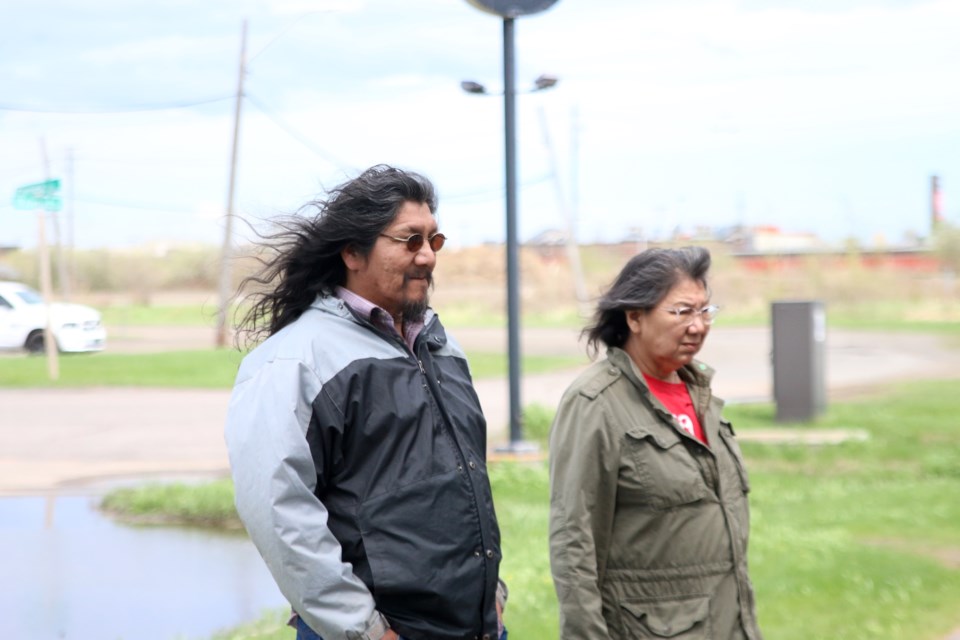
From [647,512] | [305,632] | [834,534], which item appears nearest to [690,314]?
[647,512]

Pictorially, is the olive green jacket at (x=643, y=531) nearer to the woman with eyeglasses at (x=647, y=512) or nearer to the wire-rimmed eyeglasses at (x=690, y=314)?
the woman with eyeglasses at (x=647, y=512)

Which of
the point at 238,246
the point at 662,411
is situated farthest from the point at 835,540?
the point at 238,246

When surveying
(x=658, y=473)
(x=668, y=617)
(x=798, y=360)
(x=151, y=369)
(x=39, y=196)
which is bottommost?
(x=151, y=369)

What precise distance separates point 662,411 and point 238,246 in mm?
1286

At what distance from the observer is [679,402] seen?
3.60 m

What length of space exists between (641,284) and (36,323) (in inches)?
Answer: 501

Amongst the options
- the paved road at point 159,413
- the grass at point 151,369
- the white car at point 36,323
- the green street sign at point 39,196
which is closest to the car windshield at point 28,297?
the white car at point 36,323

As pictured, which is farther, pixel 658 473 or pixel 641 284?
pixel 641 284

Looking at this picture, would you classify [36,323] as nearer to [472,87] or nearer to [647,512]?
[472,87]

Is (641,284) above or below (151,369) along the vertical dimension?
above

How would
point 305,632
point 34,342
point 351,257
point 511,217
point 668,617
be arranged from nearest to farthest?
1. point 305,632
2. point 351,257
3. point 668,617
4. point 511,217
5. point 34,342

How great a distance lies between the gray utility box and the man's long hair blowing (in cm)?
1128

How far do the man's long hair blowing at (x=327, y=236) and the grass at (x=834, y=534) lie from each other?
273 cm

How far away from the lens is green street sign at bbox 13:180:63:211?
10094mm
